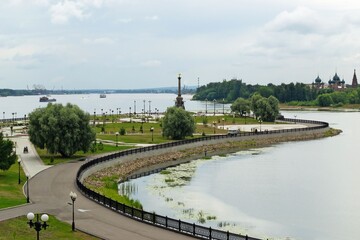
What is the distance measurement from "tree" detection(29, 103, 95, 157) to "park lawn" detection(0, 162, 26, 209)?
8.21m

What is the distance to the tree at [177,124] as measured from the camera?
80.0m

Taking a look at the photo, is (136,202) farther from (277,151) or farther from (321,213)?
(277,151)

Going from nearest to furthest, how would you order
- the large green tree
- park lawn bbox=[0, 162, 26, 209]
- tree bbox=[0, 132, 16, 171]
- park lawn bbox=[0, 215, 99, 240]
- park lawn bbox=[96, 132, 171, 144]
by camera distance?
1. park lawn bbox=[0, 215, 99, 240]
2. park lawn bbox=[0, 162, 26, 209]
3. tree bbox=[0, 132, 16, 171]
4. park lawn bbox=[96, 132, 171, 144]
5. the large green tree

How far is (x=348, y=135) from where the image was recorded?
103 metres

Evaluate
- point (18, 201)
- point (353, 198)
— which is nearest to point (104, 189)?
point (18, 201)

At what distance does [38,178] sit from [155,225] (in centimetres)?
1826

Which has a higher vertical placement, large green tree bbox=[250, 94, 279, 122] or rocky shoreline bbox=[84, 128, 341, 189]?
large green tree bbox=[250, 94, 279, 122]

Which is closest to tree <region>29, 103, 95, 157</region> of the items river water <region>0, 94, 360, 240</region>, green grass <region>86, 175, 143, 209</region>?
green grass <region>86, 175, 143, 209</region>

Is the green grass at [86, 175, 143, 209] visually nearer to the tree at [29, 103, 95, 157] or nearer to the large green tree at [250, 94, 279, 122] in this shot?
the tree at [29, 103, 95, 157]

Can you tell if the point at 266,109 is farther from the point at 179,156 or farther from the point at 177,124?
the point at 179,156

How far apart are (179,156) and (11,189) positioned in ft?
106

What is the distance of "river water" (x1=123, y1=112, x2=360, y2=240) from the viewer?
36.2 meters

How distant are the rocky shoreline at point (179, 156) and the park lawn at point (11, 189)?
613 cm

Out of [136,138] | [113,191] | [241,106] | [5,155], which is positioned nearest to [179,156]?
[136,138]
